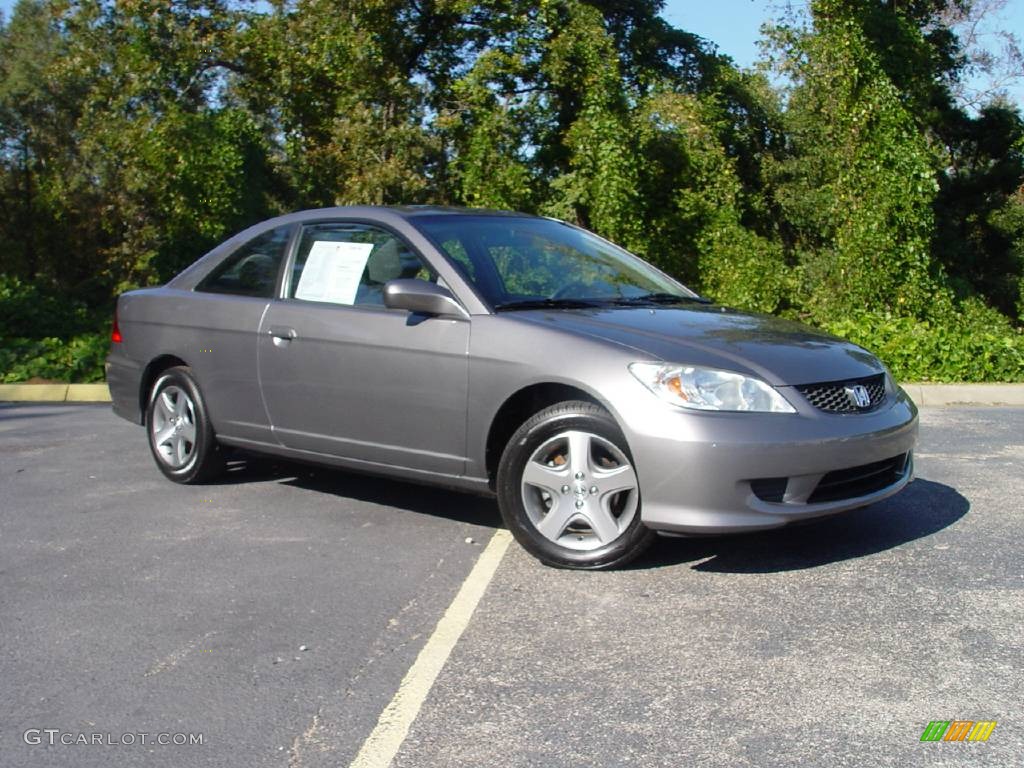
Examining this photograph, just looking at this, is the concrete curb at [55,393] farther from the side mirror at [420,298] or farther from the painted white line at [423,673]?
the painted white line at [423,673]

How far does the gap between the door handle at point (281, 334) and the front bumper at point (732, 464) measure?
204 cm

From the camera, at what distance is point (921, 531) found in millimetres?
5547

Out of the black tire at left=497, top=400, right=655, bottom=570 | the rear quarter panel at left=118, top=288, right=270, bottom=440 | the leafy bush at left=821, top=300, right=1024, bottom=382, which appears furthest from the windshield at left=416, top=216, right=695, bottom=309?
the leafy bush at left=821, top=300, right=1024, bottom=382

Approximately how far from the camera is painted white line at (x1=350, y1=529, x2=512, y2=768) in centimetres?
329

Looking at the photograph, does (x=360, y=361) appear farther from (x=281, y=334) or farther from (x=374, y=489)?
(x=374, y=489)

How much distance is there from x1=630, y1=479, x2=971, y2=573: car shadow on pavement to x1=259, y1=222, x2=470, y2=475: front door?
108 centimetres

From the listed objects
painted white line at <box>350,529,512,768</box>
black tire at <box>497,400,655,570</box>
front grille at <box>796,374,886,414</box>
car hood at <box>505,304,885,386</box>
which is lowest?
painted white line at <box>350,529,512,768</box>

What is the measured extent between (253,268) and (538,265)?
164cm

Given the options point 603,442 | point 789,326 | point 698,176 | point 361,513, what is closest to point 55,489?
point 361,513

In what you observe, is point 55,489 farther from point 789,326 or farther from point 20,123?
point 20,123

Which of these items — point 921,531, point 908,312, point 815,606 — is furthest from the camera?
point 908,312

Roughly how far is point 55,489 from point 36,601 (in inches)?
94.1

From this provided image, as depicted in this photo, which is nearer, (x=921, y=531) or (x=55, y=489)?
(x=921, y=531)

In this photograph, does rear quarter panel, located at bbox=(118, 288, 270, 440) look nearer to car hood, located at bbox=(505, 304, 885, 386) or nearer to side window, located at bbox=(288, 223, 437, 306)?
side window, located at bbox=(288, 223, 437, 306)
